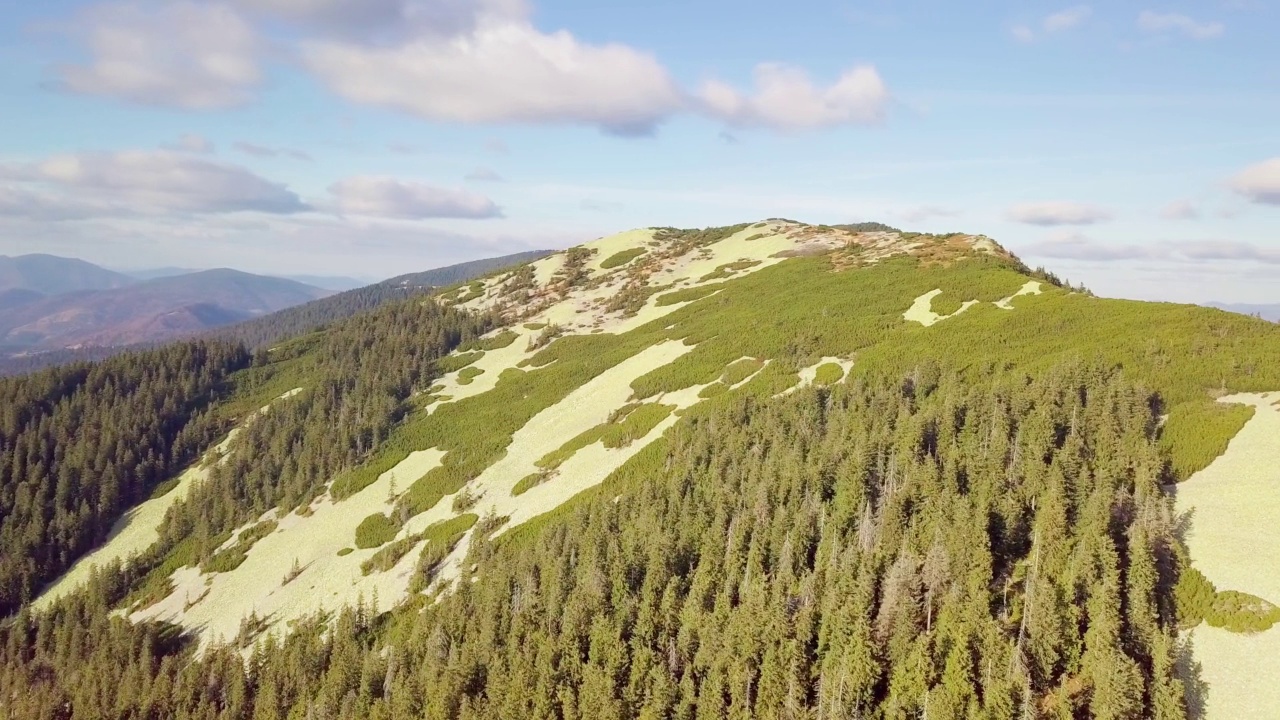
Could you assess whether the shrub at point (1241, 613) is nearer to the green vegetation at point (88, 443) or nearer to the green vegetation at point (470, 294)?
the green vegetation at point (88, 443)

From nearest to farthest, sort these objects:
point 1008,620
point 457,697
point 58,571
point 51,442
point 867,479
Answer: point 1008,620
point 457,697
point 867,479
point 58,571
point 51,442

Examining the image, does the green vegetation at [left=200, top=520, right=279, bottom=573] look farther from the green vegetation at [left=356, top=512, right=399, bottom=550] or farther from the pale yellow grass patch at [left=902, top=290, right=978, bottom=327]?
the pale yellow grass patch at [left=902, top=290, right=978, bottom=327]

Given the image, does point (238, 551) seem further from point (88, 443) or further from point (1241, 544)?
point (1241, 544)

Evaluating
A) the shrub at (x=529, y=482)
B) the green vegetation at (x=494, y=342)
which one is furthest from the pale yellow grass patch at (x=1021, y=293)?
the green vegetation at (x=494, y=342)

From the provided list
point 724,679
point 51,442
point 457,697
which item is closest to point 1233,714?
point 724,679

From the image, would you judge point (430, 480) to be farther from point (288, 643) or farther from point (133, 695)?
point (133, 695)
